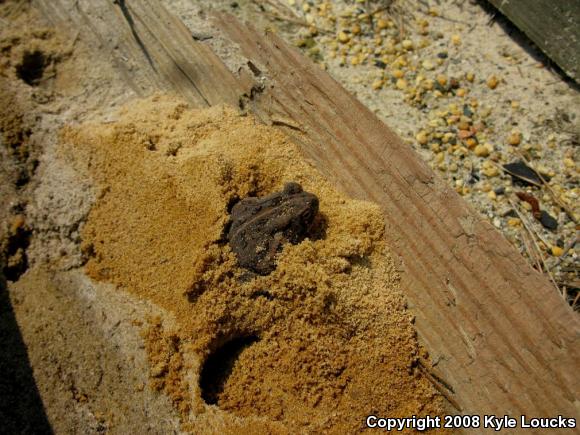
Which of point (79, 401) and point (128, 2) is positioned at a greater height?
point (128, 2)

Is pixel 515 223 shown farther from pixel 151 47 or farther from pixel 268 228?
pixel 151 47

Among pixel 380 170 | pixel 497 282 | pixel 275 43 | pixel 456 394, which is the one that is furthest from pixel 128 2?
pixel 456 394

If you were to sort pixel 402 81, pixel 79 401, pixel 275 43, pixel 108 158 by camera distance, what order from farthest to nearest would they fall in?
pixel 402 81, pixel 275 43, pixel 108 158, pixel 79 401

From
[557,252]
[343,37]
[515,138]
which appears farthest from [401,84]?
[557,252]

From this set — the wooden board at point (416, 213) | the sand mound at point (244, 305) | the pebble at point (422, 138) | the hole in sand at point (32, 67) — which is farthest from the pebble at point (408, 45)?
the hole in sand at point (32, 67)

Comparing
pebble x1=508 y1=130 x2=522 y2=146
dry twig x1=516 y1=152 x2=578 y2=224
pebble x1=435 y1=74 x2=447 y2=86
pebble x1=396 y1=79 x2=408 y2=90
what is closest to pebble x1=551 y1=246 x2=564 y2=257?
dry twig x1=516 y1=152 x2=578 y2=224

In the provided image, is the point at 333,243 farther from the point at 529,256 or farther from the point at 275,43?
the point at 529,256
